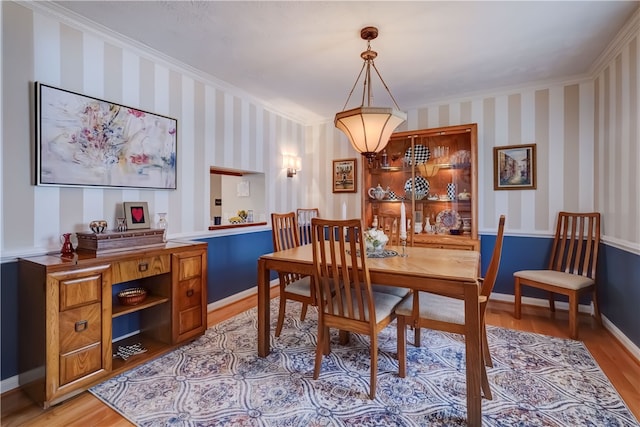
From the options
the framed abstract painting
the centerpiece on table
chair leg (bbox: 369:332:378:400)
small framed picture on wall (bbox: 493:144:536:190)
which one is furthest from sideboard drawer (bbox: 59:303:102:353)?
small framed picture on wall (bbox: 493:144:536:190)

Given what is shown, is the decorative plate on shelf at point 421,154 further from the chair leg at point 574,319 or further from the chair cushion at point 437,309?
the chair cushion at point 437,309

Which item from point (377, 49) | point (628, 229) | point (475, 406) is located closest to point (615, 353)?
point (628, 229)

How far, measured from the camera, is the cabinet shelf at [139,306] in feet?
6.83

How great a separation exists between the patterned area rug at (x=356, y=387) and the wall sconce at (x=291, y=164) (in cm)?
253

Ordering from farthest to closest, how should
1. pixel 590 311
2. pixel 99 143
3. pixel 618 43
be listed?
pixel 590 311 → pixel 618 43 → pixel 99 143

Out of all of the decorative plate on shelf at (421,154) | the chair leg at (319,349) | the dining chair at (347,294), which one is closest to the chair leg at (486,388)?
the dining chair at (347,294)

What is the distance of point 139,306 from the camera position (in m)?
2.20

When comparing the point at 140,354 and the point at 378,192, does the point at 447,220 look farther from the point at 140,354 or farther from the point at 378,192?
the point at 140,354

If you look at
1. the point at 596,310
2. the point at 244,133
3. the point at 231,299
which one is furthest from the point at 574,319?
the point at 244,133

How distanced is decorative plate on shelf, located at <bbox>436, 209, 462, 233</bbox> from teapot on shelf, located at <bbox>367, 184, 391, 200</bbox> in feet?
2.54

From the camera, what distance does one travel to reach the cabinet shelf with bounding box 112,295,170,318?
208cm

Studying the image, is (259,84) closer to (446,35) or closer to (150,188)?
(150,188)

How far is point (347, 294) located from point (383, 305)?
0.31 m

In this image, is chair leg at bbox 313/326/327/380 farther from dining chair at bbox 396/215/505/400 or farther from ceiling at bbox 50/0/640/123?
ceiling at bbox 50/0/640/123
